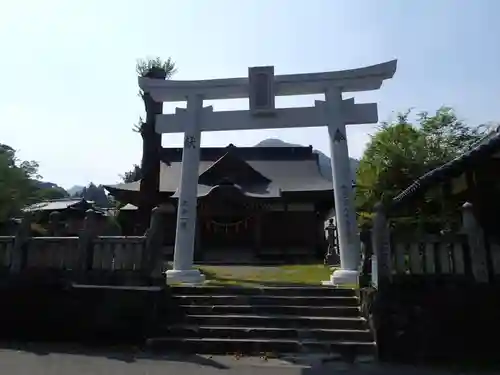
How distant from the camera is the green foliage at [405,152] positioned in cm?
2116

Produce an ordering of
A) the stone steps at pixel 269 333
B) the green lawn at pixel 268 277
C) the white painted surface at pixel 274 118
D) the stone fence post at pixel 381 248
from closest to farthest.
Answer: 1. the stone fence post at pixel 381 248
2. the stone steps at pixel 269 333
3. the green lawn at pixel 268 277
4. the white painted surface at pixel 274 118

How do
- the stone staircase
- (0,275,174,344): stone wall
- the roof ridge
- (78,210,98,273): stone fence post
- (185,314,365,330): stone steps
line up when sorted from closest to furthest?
the stone staircase < (185,314,365,330): stone steps < (0,275,174,344): stone wall < (78,210,98,273): stone fence post < the roof ridge

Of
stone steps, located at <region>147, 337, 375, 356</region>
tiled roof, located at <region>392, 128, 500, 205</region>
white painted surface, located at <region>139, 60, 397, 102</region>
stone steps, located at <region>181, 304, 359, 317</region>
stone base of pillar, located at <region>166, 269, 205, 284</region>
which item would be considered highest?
white painted surface, located at <region>139, 60, 397, 102</region>

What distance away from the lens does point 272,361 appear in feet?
23.1

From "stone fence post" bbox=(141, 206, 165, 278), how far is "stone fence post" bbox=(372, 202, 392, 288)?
13.8ft

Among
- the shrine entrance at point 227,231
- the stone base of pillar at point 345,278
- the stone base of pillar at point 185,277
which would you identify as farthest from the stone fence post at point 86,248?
the shrine entrance at point 227,231

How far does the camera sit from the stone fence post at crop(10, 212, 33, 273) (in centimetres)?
891

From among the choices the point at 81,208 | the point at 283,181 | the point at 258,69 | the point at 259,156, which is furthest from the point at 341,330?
the point at 81,208

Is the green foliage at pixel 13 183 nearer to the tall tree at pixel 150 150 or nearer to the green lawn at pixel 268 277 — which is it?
the tall tree at pixel 150 150

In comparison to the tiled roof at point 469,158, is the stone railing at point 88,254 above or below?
below

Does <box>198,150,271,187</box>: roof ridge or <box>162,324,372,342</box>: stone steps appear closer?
<box>162,324,372,342</box>: stone steps

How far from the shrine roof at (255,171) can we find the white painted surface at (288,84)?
9.43m

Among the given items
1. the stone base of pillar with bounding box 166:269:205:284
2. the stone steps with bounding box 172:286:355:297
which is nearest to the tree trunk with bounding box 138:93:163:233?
the stone base of pillar with bounding box 166:269:205:284

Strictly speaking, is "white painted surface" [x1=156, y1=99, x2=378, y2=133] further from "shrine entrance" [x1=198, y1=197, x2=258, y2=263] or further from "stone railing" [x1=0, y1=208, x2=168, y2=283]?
"shrine entrance" [x1=198, y1=197, x2=258, y2=263]
